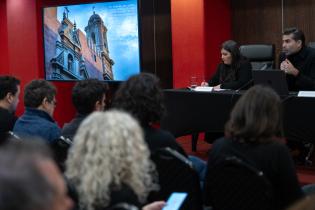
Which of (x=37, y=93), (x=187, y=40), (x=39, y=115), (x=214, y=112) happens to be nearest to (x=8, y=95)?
(x=37, y=93)

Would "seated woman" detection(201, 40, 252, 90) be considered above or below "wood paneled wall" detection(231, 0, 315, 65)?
below

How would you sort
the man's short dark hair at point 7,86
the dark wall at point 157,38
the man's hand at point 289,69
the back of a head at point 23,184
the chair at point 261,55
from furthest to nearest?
1. the dark wall at point 157,38
2. the chair at point 261,55
3. the man's hand at point 289,69
4. the man's short dark hair at point 7,86
5. the back of a head at point 23,184

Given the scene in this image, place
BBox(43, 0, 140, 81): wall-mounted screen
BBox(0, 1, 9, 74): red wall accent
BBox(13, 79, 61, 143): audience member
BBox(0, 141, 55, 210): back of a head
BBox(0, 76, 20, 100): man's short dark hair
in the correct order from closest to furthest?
1. BBox(0, 141, 55, 210): back of a head
2. BBox(13, 79, 61, 143): audience member
3. BBox(0, 76, 20, 100): man's short dark hair
4. BBox(43, 0, 140, 81): wall-mounted screen
5. BBox(0, 1, 9, 74): red wall accent

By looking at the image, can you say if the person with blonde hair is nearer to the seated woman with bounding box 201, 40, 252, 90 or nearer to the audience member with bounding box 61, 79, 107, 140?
the audience member with bounding box 61, 79, 107, 140

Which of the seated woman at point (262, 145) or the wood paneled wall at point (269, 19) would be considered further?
the wood paneled wall at point (269, 19)

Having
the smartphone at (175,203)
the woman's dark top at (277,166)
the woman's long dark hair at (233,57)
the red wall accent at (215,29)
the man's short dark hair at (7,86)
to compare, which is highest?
the red wall accent at (215,29)

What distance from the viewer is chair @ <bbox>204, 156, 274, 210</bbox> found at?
2.02 meters

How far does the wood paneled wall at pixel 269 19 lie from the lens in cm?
631

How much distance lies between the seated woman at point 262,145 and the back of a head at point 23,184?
4.30 ft

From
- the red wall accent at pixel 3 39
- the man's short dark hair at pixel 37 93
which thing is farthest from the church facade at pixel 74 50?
the man's short dark hair at pixel 37 93

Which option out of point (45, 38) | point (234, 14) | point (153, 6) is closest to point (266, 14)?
point (234, 14)

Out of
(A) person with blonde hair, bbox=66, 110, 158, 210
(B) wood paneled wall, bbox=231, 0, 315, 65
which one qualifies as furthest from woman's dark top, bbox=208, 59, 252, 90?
(A) person with blonde hair, bbox=66, 110, 158, 210

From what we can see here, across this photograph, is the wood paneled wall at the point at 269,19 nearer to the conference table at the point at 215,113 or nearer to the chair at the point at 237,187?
the conference table at the point at 215,113

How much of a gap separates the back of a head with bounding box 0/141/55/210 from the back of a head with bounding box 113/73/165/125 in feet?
4.93
